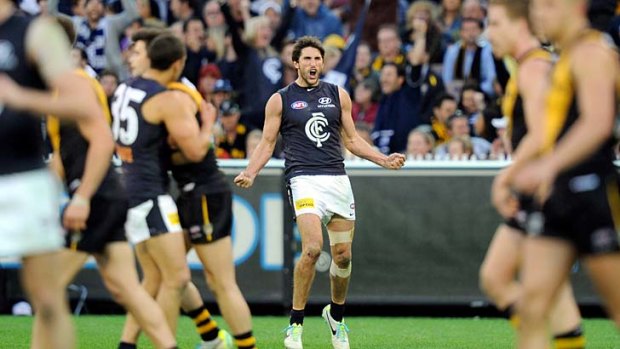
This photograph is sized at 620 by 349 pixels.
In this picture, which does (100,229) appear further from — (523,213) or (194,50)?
(194,50)

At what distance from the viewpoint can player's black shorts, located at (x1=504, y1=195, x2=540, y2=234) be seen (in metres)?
6.79

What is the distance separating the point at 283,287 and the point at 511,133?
691cm

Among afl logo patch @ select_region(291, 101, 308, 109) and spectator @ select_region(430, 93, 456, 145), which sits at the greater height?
afl logo patch @ select_region(291, 101, 308, 109)

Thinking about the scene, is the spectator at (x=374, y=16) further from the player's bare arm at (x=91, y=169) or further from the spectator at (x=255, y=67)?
the player's bare arm at (x=91, y=169)

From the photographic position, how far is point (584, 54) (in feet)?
21.0

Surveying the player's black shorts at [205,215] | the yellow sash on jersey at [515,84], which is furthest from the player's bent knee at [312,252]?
the yellow sash on jersey at [515,84]

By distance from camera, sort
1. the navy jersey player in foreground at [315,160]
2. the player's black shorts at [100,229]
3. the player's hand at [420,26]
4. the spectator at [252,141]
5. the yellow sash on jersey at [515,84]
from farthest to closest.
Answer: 1. the player's hand at [420,26]
2. the spectator at [252,141]
3. the navy jersey player in foreground at [315,160]
4. the player's black shorts at [100,229]
5. the yellow sash on jersey at [515,84]

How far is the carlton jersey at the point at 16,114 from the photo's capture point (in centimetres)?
662

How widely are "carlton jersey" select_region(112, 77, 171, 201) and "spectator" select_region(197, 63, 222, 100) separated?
8250 millimetres

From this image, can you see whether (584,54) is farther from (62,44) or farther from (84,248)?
(84,248)

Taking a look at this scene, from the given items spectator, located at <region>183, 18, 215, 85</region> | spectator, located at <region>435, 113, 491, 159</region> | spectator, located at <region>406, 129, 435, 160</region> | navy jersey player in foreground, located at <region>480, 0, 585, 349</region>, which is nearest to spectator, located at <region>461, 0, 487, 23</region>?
spectator, located at <region>435, 113, 491, 159</region>

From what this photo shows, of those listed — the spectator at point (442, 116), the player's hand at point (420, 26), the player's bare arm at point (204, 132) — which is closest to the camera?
the player's bare arm at point (204, 132)

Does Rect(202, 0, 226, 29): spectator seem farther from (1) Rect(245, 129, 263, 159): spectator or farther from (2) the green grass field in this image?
(2) the green grass field

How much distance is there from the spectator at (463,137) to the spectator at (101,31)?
5174mm
